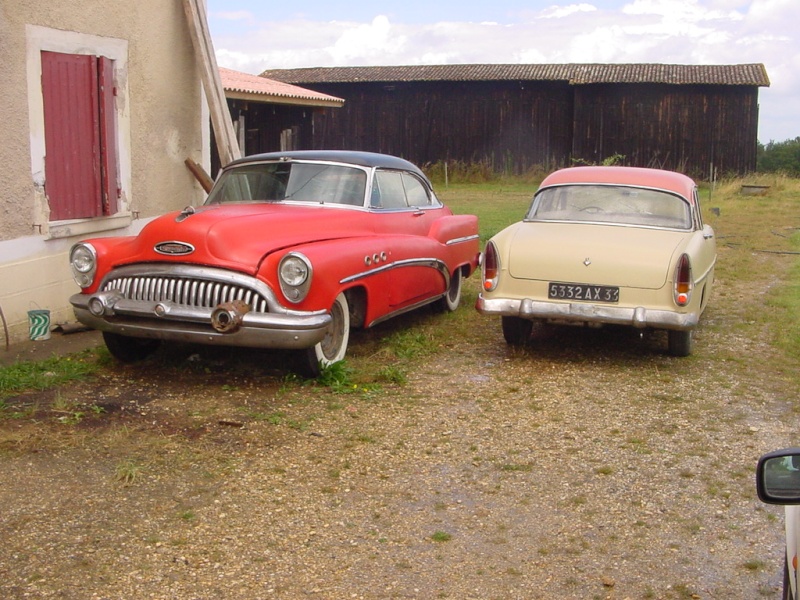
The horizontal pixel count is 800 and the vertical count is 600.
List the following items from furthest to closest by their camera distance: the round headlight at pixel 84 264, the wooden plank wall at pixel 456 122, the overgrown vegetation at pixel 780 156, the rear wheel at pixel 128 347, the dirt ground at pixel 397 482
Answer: the overgrown vegetation at pixel 780 156 < the wooden plank wall at pixel 456 122 < the rear wheel at pixel 128 347 < the round headlight at pixel 84 264 < the dirt ground at pixel 397 482

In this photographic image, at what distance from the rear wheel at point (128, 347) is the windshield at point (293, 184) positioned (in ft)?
4.38

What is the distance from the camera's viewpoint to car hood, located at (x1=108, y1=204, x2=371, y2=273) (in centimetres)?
619

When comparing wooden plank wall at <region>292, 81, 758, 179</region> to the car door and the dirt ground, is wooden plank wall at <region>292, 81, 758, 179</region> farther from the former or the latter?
the dirt ground

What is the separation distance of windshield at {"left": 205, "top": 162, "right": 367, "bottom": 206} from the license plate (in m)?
1.70

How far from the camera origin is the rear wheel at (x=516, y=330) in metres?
7.64

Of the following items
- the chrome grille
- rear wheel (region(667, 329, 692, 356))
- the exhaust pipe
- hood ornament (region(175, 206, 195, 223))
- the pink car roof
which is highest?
the pink car roof

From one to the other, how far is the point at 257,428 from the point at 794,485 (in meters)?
3.79

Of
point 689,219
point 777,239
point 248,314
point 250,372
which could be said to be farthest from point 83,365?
point 777,239

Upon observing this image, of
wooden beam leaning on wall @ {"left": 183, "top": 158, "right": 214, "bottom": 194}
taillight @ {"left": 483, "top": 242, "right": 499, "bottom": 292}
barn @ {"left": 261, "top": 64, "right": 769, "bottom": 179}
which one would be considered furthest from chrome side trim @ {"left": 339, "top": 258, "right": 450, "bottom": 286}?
barn @ {"left": 261, "top": 64, "right": 769, "bottom": 179}

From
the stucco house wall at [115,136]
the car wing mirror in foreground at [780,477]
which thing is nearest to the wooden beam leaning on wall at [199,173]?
the stucco house wall at [115,136]

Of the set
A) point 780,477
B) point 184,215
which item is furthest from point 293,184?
point 780,477

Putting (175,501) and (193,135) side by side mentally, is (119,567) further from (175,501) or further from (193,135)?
(193,135)

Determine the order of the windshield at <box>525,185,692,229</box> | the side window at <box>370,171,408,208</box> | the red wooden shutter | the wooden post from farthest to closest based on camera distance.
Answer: the wooden post
the red wooden shutter
the side window at <box>370,171,408,208</box>
the windshield at <box>525,185,692,229</box>

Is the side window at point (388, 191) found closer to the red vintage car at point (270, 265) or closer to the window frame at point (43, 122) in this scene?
the red vintage car at point (270, 265)
